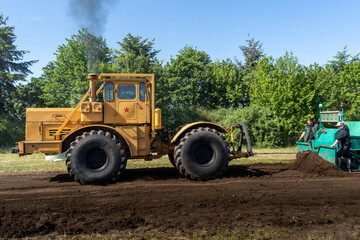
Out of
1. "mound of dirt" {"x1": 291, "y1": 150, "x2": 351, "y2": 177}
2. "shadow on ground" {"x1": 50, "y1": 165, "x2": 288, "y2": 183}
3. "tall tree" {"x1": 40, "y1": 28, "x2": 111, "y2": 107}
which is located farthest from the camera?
"tall tree" {"x1": 40, "y1": 28, "x2": 111, "y2": 107}

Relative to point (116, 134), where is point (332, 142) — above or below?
below

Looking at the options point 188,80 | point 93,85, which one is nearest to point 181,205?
point 93,85

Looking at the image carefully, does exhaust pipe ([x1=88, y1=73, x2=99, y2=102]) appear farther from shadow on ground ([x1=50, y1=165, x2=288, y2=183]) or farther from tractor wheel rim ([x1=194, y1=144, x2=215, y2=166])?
tractor wheel rim ([x1=194, y1=144, x2=215, y2=166])

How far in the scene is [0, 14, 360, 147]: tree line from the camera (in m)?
23.3

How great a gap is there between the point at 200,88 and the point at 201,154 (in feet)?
83.9

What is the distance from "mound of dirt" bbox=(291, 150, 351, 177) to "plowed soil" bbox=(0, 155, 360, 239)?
195mm

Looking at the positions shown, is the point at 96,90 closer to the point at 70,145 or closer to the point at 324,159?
the point at 70,145

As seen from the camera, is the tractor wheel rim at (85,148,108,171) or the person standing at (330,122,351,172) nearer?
the tractor wheel rim at (85,148,108,171)

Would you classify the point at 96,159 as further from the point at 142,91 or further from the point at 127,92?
the point at 142,91

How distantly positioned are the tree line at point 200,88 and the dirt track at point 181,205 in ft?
46.3

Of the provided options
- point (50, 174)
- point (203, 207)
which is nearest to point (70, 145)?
point (50, 174)

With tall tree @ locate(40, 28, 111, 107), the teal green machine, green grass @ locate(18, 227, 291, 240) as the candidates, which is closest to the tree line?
tall tree @ locate(40, 28, 111, 107)

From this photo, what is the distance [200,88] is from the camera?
111ft

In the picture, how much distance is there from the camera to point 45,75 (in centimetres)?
3316
